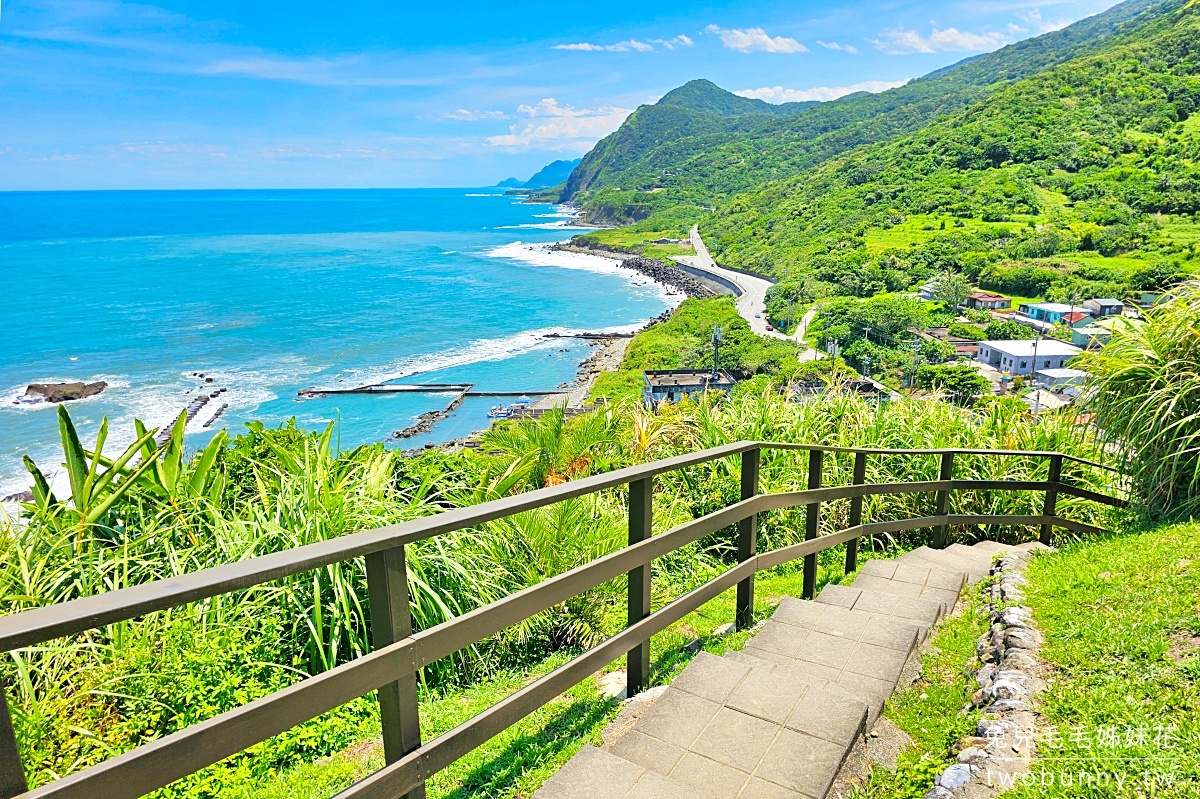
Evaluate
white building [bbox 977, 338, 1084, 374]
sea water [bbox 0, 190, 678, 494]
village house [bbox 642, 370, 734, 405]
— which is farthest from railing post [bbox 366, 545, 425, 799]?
white building [bbox 977, 338, 1084, 374]

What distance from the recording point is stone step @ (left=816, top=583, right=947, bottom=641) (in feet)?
14.4

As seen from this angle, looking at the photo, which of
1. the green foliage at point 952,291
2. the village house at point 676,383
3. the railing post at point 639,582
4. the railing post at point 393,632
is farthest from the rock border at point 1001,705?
the green foliage at point 952,291

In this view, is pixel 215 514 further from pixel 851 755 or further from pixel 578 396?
pixel 578 396

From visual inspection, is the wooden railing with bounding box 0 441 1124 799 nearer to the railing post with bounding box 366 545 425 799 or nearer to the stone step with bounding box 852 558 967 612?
the railing post with bounding box 366 545 425 799

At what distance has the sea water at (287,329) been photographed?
145 feet

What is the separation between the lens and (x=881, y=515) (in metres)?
7.55

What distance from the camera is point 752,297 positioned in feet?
270

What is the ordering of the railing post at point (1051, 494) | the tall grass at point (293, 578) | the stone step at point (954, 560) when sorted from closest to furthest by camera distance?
the tall grass at point (293, 578) < the stone step at point (954, 560) < the railing post at point (1051, 494)

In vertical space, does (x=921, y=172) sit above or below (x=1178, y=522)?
above

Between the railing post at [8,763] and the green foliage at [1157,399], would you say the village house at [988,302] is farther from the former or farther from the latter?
the railing post at [8,763]

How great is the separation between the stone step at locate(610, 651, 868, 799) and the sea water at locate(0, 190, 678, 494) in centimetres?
2779

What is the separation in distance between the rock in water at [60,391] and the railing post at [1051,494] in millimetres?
54308

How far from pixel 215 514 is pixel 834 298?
244 feet

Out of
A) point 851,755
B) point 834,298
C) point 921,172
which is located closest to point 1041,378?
point 834,298
